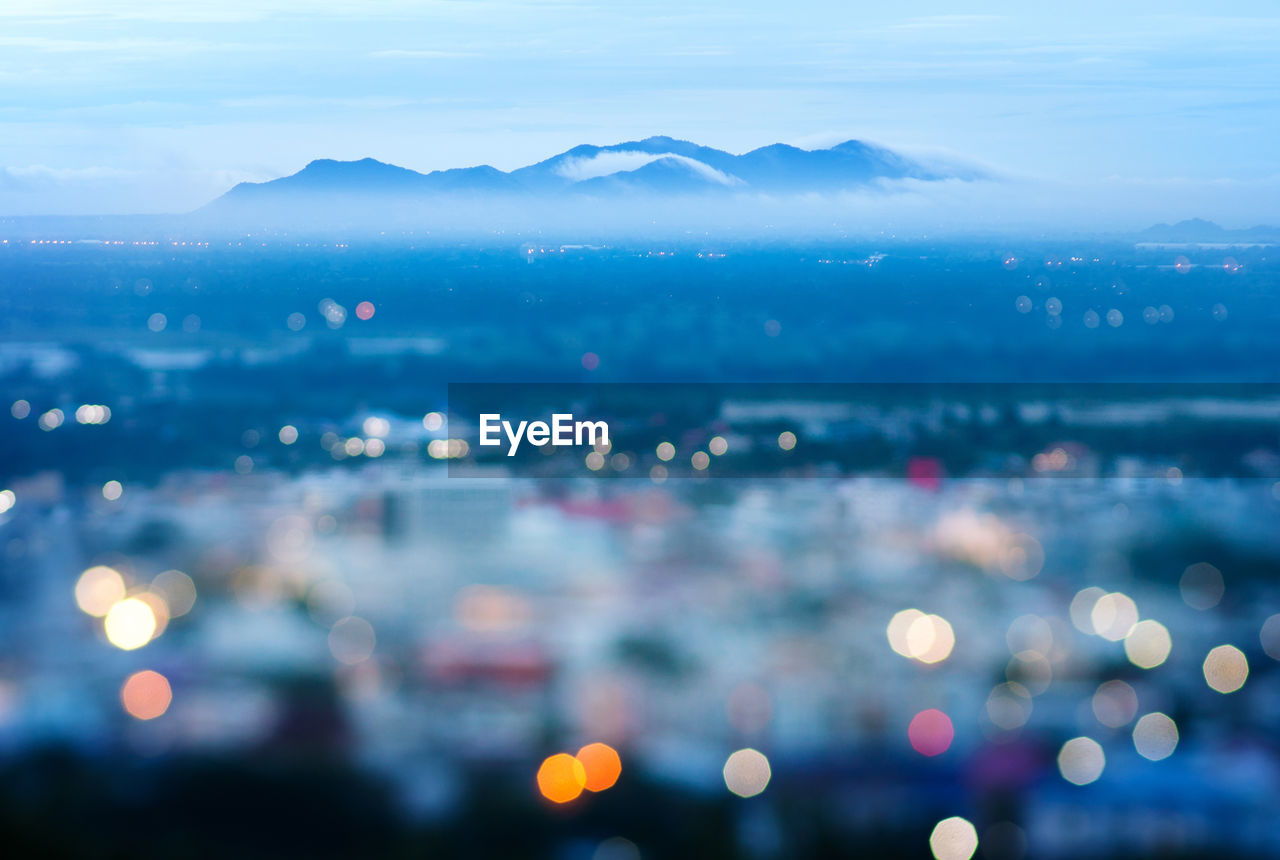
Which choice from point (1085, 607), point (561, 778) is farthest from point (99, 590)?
point (1085, 607)

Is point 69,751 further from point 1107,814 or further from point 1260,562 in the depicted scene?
point 1260,562

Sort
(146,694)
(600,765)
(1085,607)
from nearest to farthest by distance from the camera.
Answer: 1. (600,765)
2. (146,694)
3. (1085,607)

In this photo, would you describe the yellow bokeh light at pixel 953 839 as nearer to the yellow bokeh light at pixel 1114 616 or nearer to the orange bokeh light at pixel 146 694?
the yellow bokeh light at pixel 1114 616

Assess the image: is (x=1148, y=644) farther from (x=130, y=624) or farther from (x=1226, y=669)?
(x=130, y=624)

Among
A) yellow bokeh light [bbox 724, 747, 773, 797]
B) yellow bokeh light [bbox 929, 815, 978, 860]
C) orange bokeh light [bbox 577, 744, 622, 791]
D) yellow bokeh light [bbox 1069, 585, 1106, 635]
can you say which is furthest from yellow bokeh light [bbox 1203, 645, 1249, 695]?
orange bokeh light [bbox 577, 744, 622, 791]

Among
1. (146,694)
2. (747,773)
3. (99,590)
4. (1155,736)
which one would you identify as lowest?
(1155,736)

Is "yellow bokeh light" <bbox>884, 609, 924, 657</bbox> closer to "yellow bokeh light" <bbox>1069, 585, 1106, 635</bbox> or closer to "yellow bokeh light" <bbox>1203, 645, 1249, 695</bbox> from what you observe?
"yellow bokeh light" <bbox>1069, 585, 1106, 635</bbox>

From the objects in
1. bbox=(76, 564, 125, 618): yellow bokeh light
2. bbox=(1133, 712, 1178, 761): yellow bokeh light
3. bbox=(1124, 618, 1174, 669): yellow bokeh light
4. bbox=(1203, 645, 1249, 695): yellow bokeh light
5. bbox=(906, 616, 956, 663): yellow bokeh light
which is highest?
bbox=(76, 564, 125, 618): yellow bokeh light
